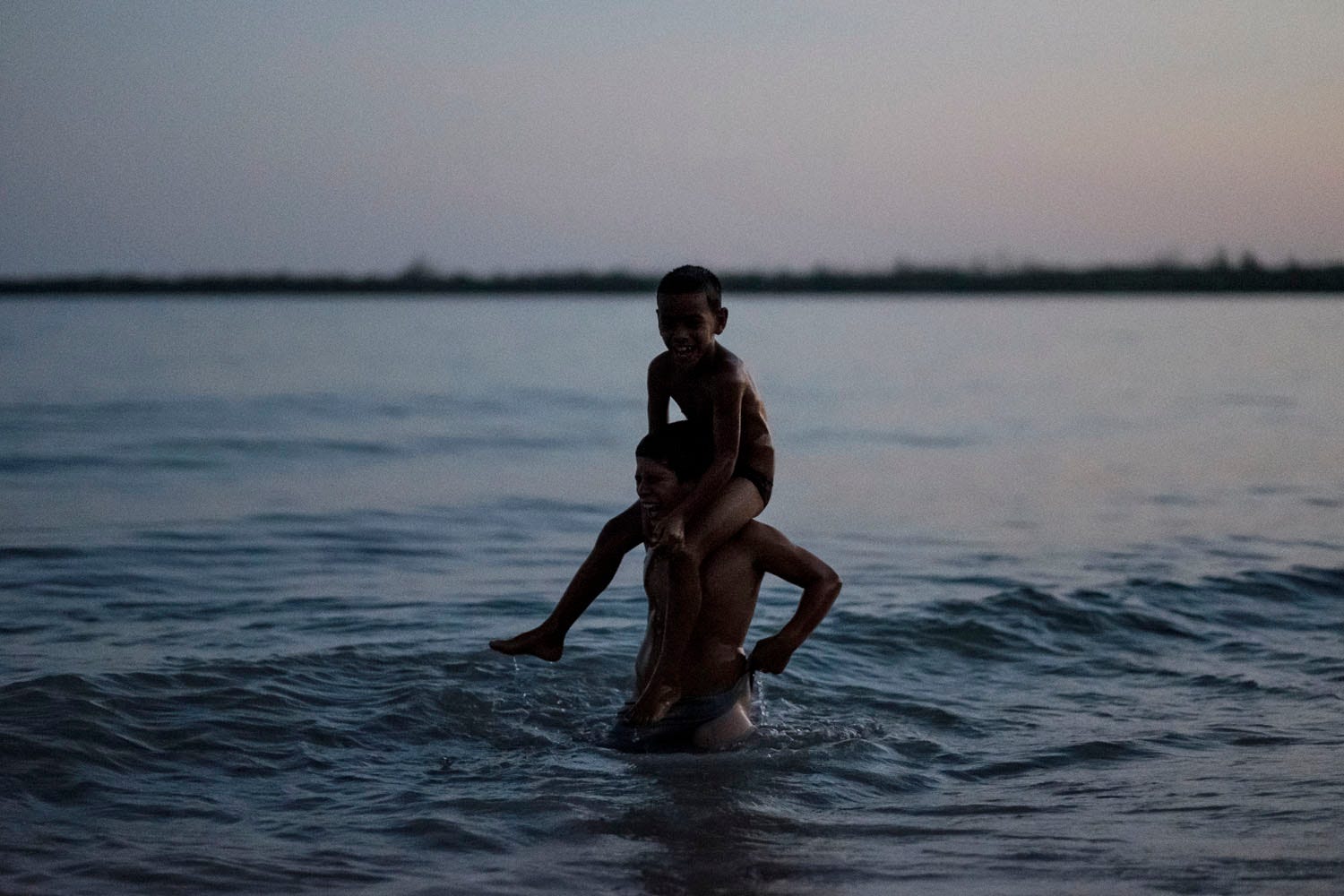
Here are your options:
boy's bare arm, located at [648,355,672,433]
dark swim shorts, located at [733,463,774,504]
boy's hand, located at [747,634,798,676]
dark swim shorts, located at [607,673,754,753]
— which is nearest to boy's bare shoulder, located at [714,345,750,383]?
boy's bare arm, located at [648,355,672,433]

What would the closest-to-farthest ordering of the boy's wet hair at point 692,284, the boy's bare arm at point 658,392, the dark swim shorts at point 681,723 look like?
the boy's wet hair at point 692,284 < the boy's bare arm at point 658,392 < the dark swim shorts at point 681,723

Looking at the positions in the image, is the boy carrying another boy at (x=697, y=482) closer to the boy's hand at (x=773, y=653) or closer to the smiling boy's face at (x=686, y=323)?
the smiling boy's face at (x=686, y=323)

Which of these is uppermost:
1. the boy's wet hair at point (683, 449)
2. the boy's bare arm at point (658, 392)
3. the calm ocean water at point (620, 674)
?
the boy's bare arm at point (658, 392)

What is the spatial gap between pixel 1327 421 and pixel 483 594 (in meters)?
16.5

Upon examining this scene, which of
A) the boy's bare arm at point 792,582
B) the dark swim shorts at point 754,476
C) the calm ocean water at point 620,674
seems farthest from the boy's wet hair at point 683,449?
the calm ocean water at point 620,674

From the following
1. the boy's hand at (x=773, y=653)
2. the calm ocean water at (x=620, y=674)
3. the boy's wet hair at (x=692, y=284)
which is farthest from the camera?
the boy's hand at (x=773, y=653)

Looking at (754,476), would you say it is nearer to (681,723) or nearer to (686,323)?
(686,323)

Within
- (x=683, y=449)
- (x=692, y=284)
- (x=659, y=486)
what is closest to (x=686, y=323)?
(x=692, y=284)

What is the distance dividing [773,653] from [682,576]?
21.8 inches

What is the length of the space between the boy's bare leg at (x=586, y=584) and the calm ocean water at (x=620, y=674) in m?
0.48

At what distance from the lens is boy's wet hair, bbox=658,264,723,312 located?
579 centimetres

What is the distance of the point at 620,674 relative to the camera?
8.23 meters

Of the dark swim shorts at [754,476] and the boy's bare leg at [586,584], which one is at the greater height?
the dark swim shorts at [754,476]

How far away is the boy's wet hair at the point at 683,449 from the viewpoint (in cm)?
606
